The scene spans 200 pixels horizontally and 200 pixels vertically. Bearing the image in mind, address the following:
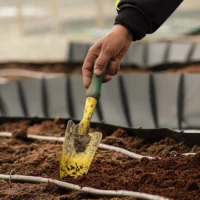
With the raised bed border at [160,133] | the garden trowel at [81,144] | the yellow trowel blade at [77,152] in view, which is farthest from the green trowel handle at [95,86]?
the raised bed border at [160,133]

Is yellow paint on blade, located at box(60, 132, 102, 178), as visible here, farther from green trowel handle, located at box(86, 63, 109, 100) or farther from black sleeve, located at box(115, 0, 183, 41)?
black sleeve, located at box(115, 0, 183, 41)

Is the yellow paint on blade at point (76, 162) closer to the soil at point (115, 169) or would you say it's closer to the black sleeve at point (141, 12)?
the soil at point (115, 169)

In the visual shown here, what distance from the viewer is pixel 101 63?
8.50ft

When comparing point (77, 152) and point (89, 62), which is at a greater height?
point (89, 62)

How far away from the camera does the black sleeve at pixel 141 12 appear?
2.55 meters

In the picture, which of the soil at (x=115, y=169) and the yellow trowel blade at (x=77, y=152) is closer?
the soil at (x=115, y=169)

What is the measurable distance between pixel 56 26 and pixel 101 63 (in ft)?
19.6

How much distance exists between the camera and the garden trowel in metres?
2.62

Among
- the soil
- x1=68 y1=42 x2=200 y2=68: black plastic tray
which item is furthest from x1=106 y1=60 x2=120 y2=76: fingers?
x1=68 y1=42 x2=200 y2=68: black plastic tray

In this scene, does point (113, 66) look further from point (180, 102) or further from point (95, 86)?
point (180, 102)

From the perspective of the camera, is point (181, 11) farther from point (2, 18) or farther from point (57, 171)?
point (57, 171)

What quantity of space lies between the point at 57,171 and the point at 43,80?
201 centimetres

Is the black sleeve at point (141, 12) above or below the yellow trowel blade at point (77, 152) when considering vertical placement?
above

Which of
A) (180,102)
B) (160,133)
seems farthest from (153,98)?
(160,133)
